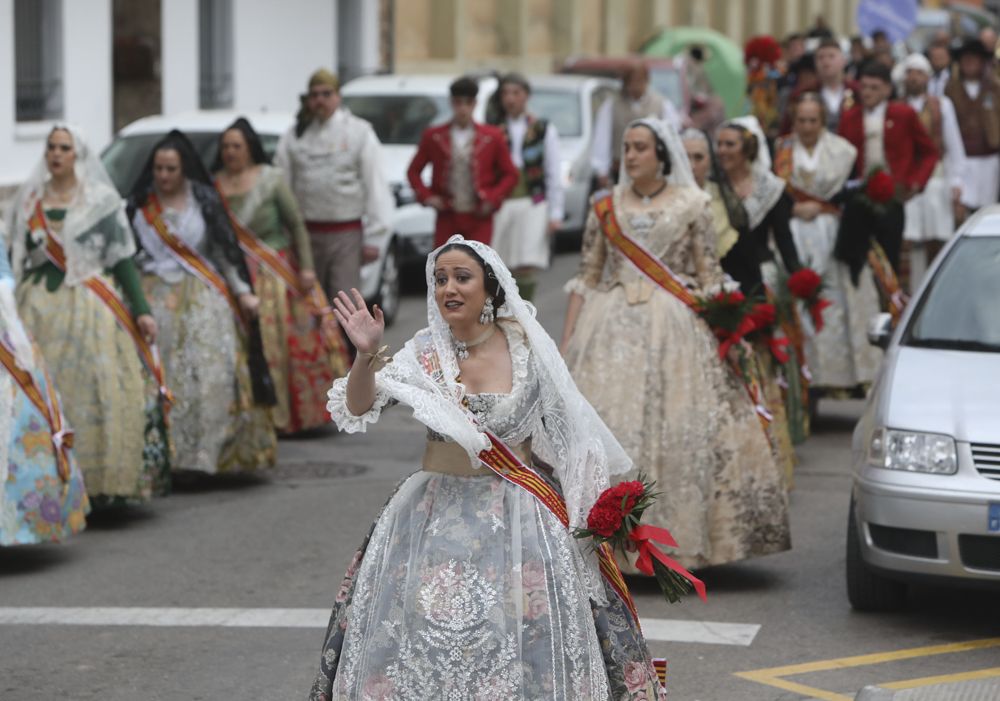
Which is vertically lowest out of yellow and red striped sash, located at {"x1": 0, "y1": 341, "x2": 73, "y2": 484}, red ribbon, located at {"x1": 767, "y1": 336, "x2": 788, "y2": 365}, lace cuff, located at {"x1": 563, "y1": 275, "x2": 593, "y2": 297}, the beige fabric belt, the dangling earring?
yellow and red striped sash, located at {"x1": 0, "y1": 341, "x2": 73, "y2": 484}

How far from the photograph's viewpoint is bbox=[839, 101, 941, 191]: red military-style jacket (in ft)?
47.6

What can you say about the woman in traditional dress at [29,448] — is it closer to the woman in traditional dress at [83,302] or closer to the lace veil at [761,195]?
the woman in traditional dress at [83,302]

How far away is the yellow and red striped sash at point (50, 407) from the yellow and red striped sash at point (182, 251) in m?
1.87

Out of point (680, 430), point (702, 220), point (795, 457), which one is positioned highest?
point (702, 220)

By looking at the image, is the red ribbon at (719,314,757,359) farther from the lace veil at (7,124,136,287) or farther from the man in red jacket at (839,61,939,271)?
the man in red jacket at (839,61,939,271)

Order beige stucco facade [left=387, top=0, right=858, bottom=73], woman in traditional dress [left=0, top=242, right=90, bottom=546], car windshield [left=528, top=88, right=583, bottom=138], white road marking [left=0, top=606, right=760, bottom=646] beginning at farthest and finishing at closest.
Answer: beige stucco facade [left=387, top=0, right=858, bottom=73] → car windshield [left=528, top=88, right=583, bottom=138] → woman in traditional dress [left=0, top=242, right=90, bottom=546] → white road marking [left=0, top=606, right=760, bottom=646]

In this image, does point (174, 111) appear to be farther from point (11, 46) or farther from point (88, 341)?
point (88, 341)

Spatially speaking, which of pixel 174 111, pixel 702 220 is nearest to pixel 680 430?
pixel 702 220

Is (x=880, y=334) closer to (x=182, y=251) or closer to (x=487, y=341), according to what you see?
(x=487, y=341)

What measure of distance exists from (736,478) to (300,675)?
221cm

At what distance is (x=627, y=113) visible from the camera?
60.1ft

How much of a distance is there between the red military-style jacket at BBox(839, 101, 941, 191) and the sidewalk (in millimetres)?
7577

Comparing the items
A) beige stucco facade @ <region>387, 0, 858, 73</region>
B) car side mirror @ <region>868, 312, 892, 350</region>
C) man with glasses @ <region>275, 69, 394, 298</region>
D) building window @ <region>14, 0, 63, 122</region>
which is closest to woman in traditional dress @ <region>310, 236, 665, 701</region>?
car side mirror @ <region>868, 312, 892, 350</region>

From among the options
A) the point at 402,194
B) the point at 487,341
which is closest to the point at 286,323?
the point at 402,194
